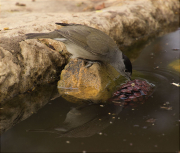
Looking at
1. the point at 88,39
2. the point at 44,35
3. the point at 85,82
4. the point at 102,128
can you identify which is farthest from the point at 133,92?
the point at 44,35

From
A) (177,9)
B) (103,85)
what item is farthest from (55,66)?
(177,9)

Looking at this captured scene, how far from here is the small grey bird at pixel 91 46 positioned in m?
4.06

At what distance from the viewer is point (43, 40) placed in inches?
190

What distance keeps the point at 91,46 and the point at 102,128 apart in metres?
1.72

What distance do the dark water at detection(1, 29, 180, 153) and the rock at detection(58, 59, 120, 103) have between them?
40 cm

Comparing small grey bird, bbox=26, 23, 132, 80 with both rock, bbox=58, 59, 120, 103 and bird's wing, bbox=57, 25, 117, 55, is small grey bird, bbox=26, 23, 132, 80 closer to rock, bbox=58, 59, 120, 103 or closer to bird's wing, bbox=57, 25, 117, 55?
bird's wing, bbox=57, 25, 117, 55

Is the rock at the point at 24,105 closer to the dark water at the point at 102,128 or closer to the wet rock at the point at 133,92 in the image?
the dark water at the point at 102,128

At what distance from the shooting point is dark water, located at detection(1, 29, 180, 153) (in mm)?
2627

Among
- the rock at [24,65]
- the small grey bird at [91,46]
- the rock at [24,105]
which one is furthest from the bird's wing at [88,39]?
the rock at [24,105]

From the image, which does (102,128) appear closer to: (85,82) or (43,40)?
(85,82)

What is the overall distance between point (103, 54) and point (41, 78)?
4.53 ft

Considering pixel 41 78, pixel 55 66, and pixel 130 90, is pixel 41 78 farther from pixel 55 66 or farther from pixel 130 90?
pixel 130 90

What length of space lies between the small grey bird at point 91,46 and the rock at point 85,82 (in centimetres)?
23

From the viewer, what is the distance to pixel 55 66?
484 cm
